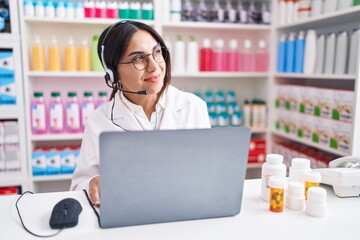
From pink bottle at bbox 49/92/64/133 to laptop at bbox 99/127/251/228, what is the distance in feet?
5.73

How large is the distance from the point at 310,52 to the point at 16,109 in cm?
200

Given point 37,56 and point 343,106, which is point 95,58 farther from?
point 343,106

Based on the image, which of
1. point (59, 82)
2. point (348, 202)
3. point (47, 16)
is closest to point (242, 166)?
point (348, 202)

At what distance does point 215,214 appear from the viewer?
860 millimetres

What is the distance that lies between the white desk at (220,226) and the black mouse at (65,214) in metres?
0.02

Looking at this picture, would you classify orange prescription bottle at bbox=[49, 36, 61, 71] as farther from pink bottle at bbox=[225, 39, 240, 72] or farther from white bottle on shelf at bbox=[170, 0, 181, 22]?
pink bottle at bbox=[225, 39, 240, 72]

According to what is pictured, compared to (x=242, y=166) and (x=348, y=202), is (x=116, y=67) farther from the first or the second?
(x=348, y=202)

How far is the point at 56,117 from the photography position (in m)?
2.40

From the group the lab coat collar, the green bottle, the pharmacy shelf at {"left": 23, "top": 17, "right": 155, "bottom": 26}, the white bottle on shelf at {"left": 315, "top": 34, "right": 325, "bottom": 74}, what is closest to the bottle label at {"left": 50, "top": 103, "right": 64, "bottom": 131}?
the green bottle

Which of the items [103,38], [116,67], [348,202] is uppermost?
[103,38]

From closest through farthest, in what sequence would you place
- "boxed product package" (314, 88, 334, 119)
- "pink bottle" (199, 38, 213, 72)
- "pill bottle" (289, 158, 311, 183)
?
"pill bottle" (289, 158, 311, 183) < "boxed product package" (314, 88, 334, 119) < "pink bottle" (199, 38, 213, 72)

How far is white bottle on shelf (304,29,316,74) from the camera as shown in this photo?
2216 millimetres

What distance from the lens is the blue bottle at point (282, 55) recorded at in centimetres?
253

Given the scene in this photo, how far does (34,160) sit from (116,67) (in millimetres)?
1452
